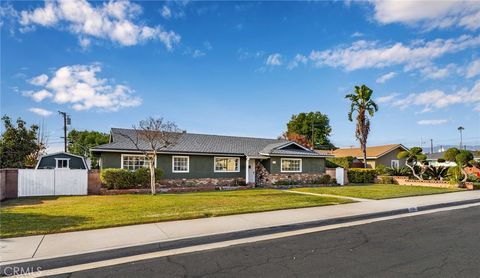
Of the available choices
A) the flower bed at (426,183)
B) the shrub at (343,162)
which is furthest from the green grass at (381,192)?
the shrub at (343,162)

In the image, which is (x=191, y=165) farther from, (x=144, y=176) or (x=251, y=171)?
(x=251, y=171)

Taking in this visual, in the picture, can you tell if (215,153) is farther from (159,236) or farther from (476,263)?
(476,263)

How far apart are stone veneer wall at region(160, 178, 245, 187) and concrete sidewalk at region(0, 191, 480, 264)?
11.3 meters

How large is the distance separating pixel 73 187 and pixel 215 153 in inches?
358

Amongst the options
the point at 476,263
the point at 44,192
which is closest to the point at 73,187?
the point at 44,192

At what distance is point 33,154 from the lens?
34688 mm

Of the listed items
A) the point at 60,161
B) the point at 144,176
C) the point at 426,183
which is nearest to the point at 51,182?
the point at 144,176

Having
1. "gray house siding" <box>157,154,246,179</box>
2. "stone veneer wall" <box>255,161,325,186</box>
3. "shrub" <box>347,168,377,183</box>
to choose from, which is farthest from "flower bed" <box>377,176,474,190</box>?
"gray house siding" <box>157,154,246,179</box>

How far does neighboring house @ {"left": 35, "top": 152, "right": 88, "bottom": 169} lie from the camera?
26.7 m

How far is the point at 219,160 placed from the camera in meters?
22.9

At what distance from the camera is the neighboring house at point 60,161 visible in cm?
2666

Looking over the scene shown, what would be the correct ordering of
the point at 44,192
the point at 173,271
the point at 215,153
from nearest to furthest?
the point at 173,271, the point at 44,192, the point at 215,153

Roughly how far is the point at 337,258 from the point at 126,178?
15.3 meters

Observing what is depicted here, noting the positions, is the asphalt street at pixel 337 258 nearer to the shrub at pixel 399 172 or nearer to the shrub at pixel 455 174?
the shrub at pixel 455 174
